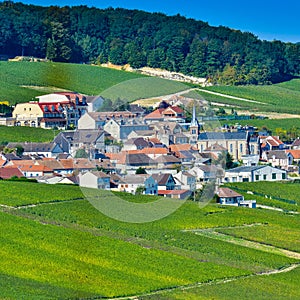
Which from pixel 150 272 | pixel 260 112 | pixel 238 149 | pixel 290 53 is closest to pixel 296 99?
pixel 260 112

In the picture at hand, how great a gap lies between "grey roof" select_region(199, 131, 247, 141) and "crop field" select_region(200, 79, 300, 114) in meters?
17.4

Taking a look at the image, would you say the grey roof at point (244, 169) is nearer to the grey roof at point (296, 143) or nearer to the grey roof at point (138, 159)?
the grey roof at point (138, 159)

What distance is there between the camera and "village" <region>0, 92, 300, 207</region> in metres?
44.5

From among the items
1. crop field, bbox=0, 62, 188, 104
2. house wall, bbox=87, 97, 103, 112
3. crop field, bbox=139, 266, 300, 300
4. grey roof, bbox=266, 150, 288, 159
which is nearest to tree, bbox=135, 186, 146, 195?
house wall, bbox=87, 97, 103, 112

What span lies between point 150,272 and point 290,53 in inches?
3316

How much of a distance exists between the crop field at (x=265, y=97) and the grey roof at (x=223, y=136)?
1743 centimetres

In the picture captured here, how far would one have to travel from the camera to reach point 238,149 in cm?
5822

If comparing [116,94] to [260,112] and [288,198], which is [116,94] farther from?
[260,112]

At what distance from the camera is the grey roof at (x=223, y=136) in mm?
46503

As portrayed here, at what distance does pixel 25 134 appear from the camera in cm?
6028

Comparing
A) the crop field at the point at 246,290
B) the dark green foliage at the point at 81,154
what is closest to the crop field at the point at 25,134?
the dark green foliage at the point at 81,154

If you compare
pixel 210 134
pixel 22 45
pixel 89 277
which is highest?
pixel 22 45

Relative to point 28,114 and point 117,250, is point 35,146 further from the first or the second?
point 117,250

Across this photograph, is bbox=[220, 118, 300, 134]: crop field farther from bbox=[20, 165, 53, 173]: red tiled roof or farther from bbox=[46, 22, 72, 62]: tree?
bbox=[46, 22, 72, 62]: tree
